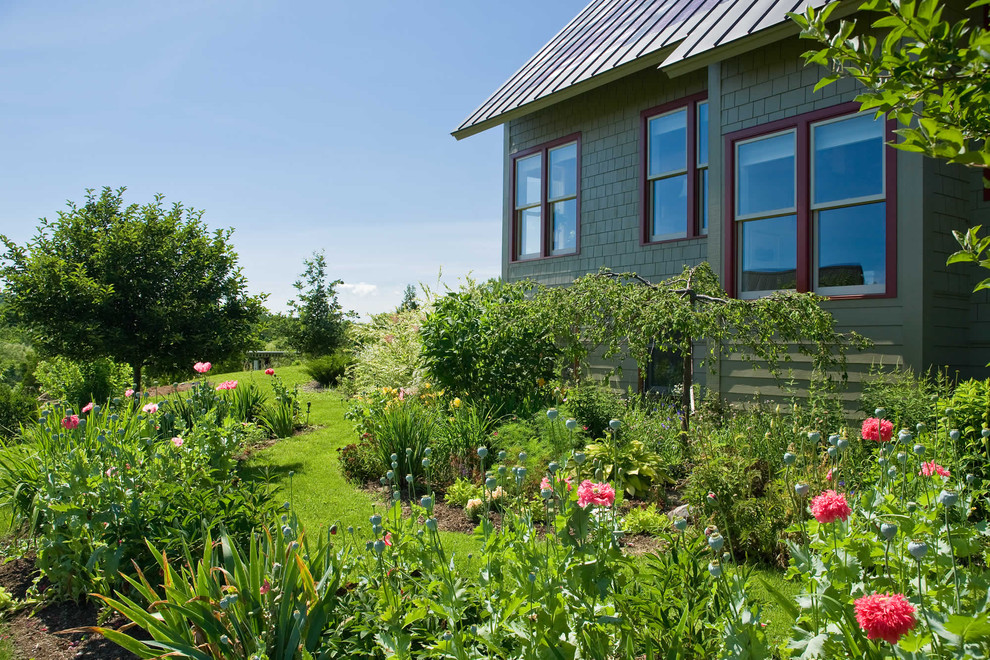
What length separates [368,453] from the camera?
613cm

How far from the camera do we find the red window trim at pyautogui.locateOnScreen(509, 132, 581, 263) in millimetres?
9664

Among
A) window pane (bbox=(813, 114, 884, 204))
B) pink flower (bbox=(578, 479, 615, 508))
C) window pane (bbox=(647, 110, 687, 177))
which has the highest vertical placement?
window pane (bbox=(647, 110, 687, 177))

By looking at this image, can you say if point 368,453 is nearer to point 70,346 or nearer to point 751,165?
point 70,346

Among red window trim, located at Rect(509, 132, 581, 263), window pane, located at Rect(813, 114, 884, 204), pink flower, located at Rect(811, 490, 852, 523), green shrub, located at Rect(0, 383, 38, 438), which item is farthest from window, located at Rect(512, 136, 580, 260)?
pink flower, located at Rect(811, 490, 852, 523)

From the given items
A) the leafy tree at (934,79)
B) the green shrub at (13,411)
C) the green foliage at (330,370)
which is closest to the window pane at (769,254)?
the leafy tree at (934,79)

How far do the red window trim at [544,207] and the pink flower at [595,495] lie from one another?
305 inches

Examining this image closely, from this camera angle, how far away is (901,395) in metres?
4.91

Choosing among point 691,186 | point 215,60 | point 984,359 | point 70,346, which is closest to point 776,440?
point 984,359

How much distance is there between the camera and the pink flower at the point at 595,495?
1952mm

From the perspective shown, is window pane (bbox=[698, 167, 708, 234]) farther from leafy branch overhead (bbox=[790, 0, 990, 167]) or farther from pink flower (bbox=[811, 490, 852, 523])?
pink flower (bbox=[811, 490, 852, 523])

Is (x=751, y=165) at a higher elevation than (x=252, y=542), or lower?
higher

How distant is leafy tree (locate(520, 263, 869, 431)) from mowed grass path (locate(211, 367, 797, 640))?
2.38 m

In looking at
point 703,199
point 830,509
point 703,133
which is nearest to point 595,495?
point 830,509

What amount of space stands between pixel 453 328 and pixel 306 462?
7.27ft
